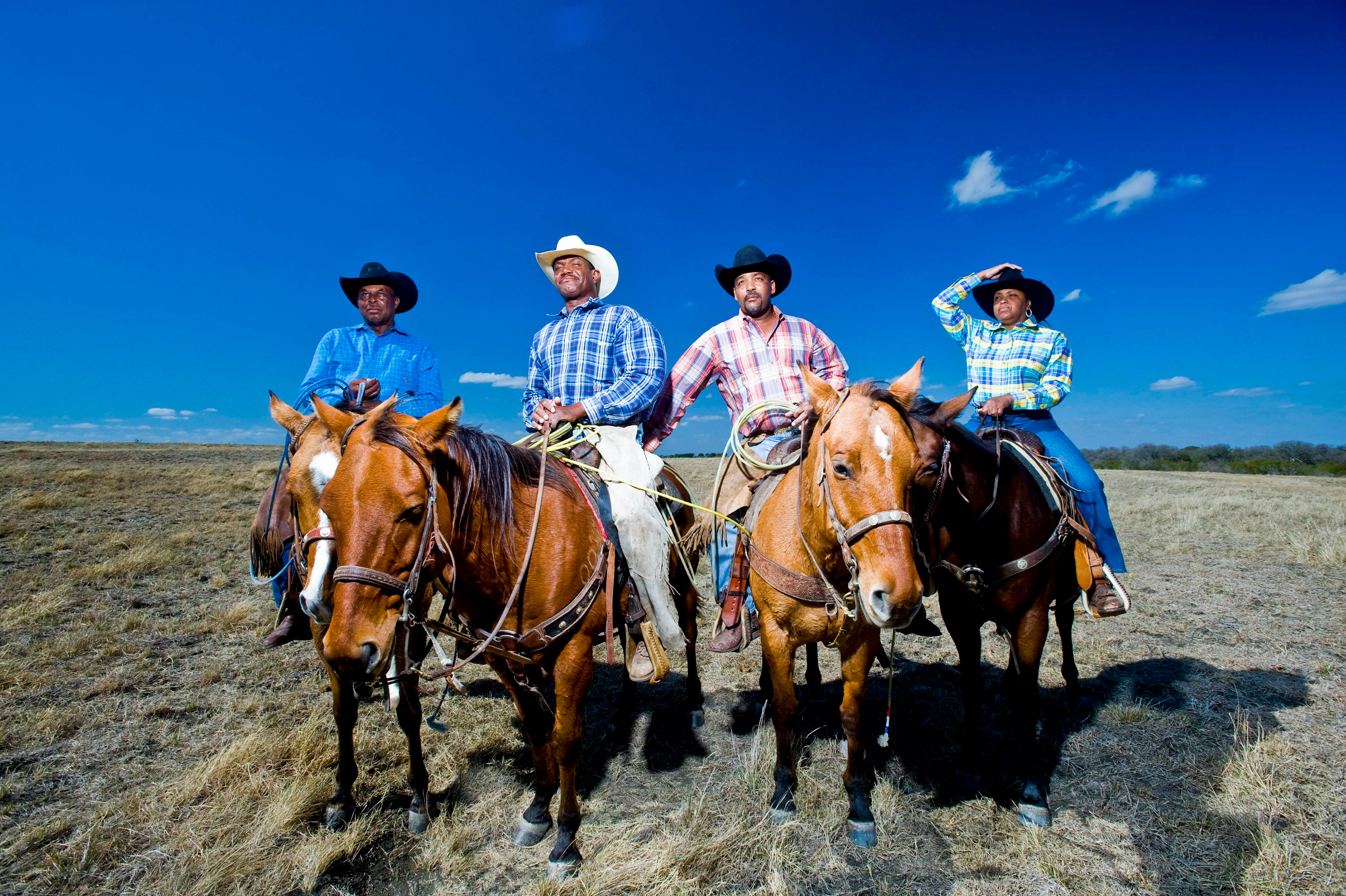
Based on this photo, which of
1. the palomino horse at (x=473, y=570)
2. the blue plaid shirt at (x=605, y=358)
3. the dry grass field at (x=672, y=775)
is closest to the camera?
the palomino horse at (x=473, y=570)

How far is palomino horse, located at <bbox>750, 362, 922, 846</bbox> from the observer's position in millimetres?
2293

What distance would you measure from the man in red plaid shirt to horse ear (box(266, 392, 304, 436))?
2.38m

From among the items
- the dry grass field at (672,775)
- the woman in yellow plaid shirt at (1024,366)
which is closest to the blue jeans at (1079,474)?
the woman in yellow plaid shirt at (1024,366)

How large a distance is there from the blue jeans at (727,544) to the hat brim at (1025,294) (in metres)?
2.37

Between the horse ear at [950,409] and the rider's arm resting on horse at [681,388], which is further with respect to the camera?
the rider's arm resting on horse at [681,388]

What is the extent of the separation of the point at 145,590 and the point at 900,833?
10.2 m

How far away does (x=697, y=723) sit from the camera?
4.73m

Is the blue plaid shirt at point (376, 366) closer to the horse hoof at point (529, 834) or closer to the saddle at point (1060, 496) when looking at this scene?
the horse hoof at point (529, 834)

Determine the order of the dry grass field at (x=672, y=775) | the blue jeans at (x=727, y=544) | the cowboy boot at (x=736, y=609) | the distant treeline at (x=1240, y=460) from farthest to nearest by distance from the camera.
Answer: the distant treeline at (x=1240, y=460)
the blue jeans at (x=727, y=544)
the cowboy boot at (x=736, y=609)
the dry grass field at (x=672, y=775)

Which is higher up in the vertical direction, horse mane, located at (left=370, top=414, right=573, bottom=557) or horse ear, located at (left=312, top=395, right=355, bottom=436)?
horse ear, located at (left=312, top=395, right=355, bottom=436)

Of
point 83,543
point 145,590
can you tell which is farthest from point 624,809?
point 83,543

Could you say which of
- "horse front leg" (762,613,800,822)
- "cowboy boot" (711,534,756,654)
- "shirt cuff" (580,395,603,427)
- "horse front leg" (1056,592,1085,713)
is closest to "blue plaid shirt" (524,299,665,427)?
"shirt cuff" (580,395,603,427)

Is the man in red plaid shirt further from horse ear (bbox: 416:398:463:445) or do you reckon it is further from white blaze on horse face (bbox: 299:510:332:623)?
white blaze on horse face (bbox: 299:510:332:623)

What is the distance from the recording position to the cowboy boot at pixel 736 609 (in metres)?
3.70
